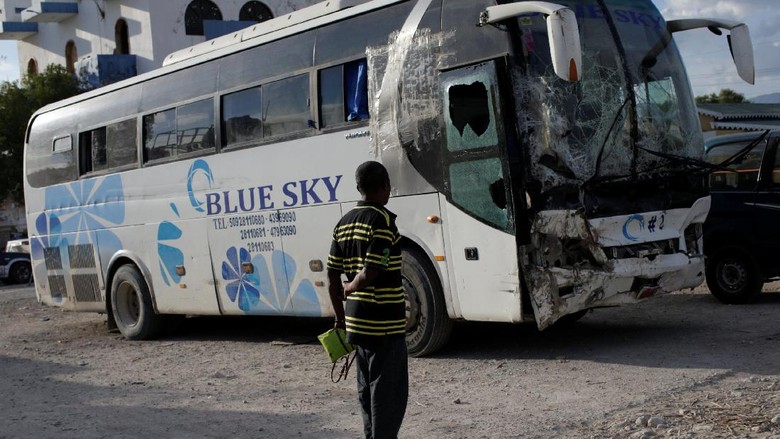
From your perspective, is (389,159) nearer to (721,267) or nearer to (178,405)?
(178,405)

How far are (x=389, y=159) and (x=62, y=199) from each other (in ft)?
23.3

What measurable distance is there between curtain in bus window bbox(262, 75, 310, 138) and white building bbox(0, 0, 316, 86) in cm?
2681

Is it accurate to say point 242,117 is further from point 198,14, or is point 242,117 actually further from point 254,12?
point 254,12

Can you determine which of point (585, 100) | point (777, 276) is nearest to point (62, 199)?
point (585, 100)

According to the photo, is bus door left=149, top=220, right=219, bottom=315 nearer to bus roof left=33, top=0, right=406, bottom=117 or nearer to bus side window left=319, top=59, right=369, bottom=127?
bus roof left=33, top=0, right=406, bottom=117

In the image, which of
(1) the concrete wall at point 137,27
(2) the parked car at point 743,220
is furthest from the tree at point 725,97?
(2) the parked car at point 743,220

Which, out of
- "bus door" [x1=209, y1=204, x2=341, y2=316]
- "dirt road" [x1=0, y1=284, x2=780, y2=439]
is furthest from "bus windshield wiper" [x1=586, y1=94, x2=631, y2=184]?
"bus door" [x1=209, y1=204, x2=341, y2=316]

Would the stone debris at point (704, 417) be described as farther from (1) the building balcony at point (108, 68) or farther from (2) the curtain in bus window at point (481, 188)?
(1) the building balcony at point (108, 68)

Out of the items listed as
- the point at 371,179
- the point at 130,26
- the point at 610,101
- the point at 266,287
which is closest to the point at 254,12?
the point at 130,26

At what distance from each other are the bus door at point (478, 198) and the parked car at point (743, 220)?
3.92 meters

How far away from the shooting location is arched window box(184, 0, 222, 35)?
37.7 metres

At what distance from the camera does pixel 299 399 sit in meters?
7.86

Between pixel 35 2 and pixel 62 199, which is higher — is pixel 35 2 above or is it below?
above

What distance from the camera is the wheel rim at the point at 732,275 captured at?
36.9ft
